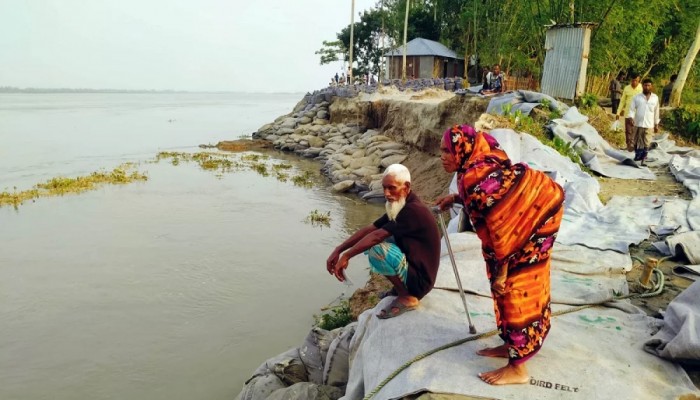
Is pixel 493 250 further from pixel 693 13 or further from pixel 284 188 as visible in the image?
pixel 693 13

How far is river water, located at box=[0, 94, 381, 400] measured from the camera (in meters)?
4.36

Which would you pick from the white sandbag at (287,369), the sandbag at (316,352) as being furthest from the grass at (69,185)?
the sandbag at (316,352)

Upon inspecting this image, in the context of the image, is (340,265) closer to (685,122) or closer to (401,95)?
(685,122)

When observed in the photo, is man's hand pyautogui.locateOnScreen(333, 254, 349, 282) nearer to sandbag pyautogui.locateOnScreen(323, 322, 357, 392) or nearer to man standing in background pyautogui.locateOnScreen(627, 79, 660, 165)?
sandbag pyautogui.locateOnScreen(323, 322, 357, 392)

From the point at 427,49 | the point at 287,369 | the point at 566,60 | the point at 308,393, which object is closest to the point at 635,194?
the point at 287,369

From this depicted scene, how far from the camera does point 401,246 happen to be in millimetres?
3059

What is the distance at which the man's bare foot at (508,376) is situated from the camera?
222 centimetres

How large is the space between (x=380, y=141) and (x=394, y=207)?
11824mm

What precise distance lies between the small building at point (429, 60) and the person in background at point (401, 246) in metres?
27.4

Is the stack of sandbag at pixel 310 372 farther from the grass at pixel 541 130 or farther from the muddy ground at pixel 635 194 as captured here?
the grass at pixel 541 130

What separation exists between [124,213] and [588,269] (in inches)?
361

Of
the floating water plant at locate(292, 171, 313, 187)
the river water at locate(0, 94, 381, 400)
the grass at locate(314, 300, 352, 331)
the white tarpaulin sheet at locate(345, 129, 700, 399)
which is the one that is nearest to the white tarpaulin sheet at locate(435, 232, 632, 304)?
the white tarpaulin sheet at locate(345, 129, 700, 399)

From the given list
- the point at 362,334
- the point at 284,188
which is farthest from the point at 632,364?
the point at 284,188

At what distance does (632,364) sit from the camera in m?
2.42
